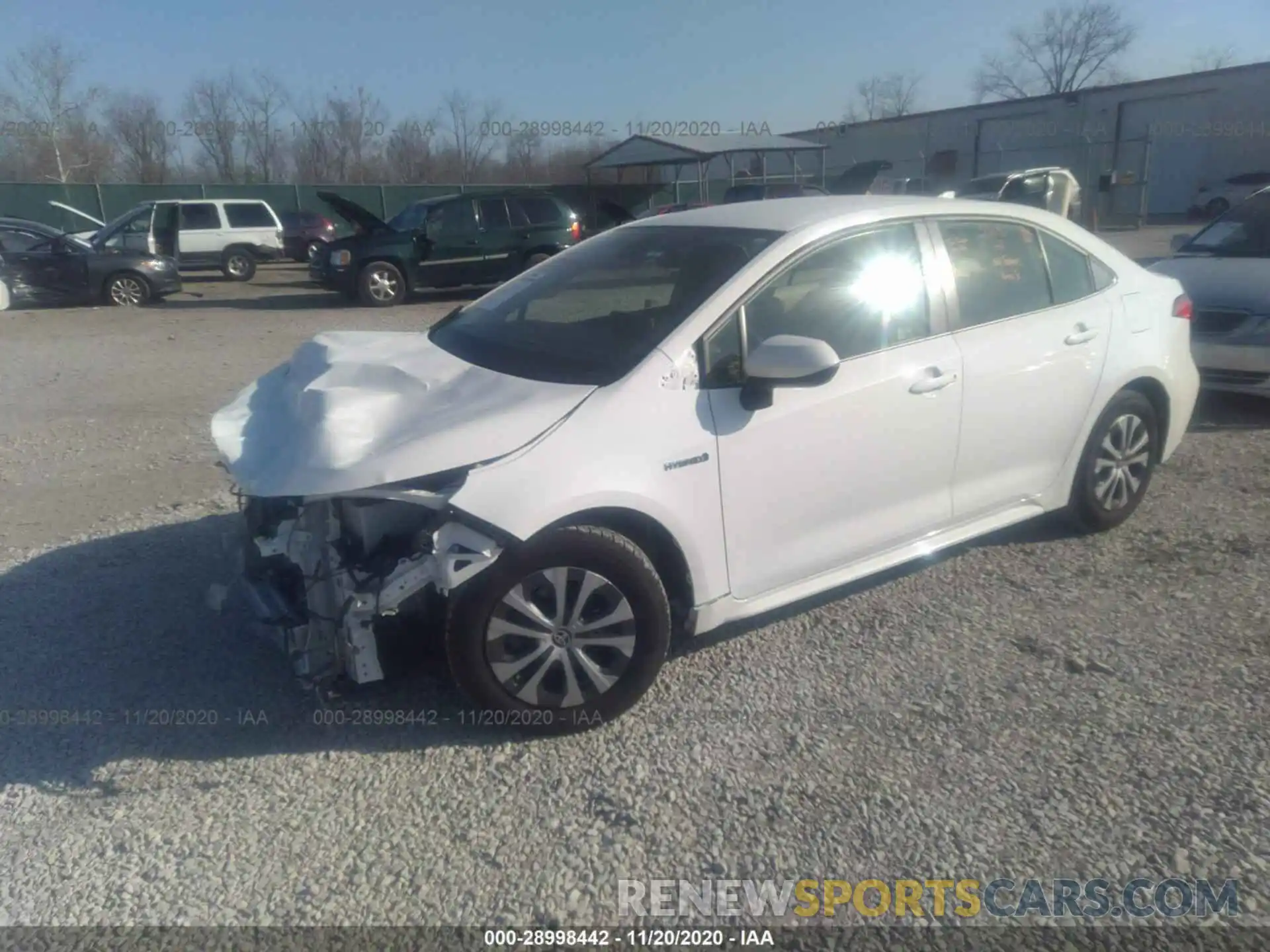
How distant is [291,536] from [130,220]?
19.7 m

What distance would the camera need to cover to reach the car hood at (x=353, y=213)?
14.3 metres

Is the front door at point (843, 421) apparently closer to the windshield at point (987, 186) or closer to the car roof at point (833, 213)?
the car roof at point (833, 213)

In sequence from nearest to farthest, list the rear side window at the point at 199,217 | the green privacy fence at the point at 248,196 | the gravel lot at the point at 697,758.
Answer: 1. the gravel lot at the point at 697,758
2. the rear side window at the point at 199,217
3. the green privacy fence at the point at 248,196

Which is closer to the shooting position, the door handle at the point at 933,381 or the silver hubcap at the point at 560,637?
the silver hubcap at the point at 560,637

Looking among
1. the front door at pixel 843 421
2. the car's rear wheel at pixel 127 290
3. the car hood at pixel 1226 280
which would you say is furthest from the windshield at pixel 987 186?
the front door at pixel 843 421

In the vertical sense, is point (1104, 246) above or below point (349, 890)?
above

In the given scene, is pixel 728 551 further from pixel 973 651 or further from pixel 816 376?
pixel 973 651

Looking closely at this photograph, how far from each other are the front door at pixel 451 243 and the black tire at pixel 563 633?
14418 millimetres

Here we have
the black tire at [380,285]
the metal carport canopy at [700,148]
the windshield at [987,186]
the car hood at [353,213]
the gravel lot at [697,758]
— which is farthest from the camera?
the metal carport canopy at [700,148]

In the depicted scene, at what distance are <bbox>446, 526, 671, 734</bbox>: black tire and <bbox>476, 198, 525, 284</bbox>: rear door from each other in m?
14.3

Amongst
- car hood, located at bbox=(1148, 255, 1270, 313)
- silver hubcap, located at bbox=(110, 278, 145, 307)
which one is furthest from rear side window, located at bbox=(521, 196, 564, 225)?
car hood, located at bbox=(1148, 255, 1270, 313)

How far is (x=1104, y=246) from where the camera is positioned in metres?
4.88

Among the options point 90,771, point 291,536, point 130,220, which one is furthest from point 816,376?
point 130,220

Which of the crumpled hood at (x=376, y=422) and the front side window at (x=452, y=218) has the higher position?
the crumpled hood at (x=376, y=422)
